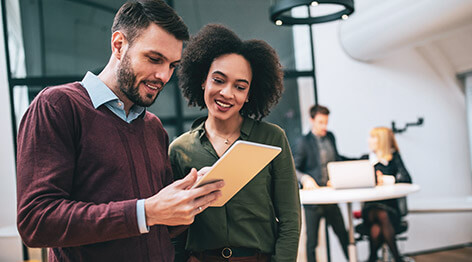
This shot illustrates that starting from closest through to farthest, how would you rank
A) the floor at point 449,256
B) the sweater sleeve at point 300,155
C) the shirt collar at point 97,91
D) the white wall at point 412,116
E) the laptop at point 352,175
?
the shirt collar at point 97,91 < the laptop at point 352,175 < the sweater sleeve at point 300,155 < the floor at point 449,256 < the white wall at point 412,116

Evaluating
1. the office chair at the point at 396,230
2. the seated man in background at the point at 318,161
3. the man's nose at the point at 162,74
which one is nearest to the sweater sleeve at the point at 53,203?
→ the man's nose at the point at 162,74

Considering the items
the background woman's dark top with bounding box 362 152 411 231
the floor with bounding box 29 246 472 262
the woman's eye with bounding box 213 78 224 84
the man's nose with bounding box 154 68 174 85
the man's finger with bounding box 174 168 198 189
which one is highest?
the woman's eye with bounding box 213 78 224 84

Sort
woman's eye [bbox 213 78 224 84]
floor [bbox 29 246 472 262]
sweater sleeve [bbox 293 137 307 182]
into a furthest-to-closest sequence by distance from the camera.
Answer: floor [bbox 29 246 472 262] < sweater sleeve [bbox 293 137 307 182] < woman's eye [bbox 213 78 224 84]

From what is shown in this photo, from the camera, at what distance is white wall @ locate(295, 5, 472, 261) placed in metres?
4.93

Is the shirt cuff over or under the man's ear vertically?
under

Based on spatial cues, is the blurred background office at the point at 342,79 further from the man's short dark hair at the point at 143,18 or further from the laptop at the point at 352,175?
the man's short dark hair at the point at 143,18

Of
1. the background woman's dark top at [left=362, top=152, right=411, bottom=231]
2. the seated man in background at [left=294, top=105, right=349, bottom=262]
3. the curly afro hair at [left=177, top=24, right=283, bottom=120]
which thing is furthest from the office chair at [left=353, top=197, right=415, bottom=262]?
the curly afro hair at [left=177, top=24, right=283, bottom=120]

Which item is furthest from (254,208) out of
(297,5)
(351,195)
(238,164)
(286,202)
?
(297,5)

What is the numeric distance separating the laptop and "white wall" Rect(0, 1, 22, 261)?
343cm

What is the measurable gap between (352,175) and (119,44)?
96.0 inches

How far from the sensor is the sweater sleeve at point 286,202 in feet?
4.91

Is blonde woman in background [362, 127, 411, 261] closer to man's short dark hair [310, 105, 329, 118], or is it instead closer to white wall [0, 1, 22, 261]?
man's short dark hair [310, 105, 329, 118]

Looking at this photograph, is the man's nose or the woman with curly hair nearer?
the man's nose

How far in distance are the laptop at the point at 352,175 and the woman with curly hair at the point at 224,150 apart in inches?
64.5
